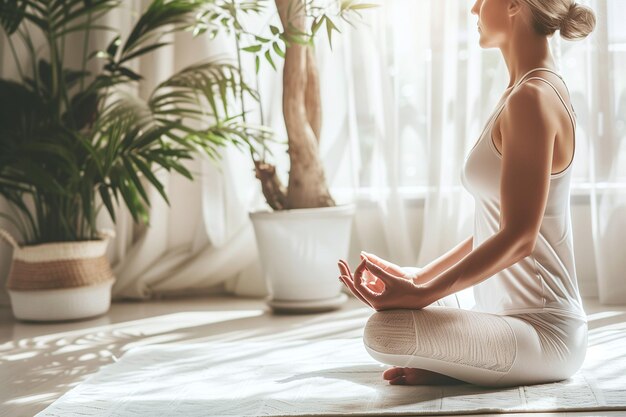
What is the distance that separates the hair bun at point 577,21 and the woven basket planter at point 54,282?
74.8 inches

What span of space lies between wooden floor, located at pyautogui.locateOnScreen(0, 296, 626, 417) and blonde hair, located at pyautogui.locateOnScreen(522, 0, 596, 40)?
3.80ft

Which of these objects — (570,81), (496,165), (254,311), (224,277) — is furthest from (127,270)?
(496,165)

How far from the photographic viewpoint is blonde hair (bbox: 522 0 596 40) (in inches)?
66.3

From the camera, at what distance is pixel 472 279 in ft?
5.28

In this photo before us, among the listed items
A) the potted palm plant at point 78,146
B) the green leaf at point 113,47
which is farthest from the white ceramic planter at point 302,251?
the green leaf at point 113,47

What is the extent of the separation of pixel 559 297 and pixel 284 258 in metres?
1.35

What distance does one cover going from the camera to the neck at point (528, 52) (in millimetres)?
1730

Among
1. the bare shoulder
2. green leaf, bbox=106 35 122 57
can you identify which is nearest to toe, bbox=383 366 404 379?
the bare shoulder

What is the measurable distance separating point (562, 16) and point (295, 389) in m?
0.95

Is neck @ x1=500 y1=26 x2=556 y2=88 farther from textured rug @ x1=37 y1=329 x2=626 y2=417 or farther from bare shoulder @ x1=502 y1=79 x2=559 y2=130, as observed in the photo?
textured rug @ x1=37 y1=329 x2=626 y2=417

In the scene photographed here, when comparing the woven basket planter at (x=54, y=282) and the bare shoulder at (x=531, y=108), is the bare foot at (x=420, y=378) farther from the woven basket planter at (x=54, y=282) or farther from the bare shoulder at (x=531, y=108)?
the woven basket planter at (x=54, y=282)

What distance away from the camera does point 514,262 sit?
1.62 meters

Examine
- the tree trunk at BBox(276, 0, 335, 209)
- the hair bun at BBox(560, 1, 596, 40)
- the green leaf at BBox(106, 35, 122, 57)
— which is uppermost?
the green leaf at BBox(106, 35, 122, 57)

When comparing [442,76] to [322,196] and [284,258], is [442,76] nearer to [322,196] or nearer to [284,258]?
[322,196]
